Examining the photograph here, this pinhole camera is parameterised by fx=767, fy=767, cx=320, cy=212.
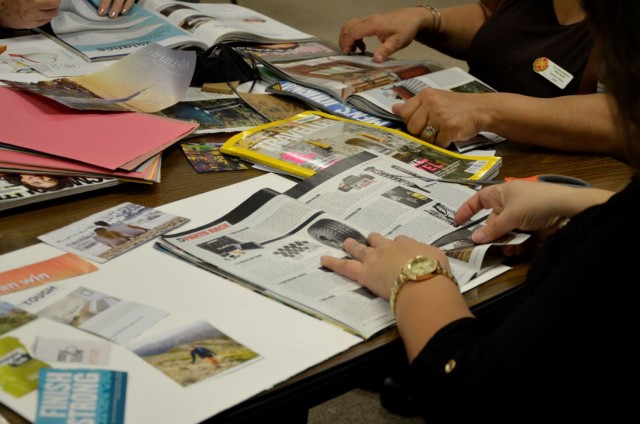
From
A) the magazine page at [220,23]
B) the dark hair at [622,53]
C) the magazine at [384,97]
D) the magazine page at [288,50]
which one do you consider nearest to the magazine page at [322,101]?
the magazine at [384,97]

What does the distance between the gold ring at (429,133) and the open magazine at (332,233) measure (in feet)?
0.51

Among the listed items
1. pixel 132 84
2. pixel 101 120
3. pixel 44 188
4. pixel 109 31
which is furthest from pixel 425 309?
pixel 109 31

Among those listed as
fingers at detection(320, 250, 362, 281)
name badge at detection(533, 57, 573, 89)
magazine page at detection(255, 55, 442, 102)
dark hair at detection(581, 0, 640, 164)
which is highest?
dark hair at detection(581, 0, 640, 164)

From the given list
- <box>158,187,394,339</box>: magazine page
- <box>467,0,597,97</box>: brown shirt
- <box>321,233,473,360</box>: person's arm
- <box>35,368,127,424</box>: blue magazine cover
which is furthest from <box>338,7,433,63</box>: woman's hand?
<box>35,368,127,424</box>: blue magazine cover

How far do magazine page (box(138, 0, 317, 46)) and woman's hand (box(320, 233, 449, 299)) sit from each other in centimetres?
84

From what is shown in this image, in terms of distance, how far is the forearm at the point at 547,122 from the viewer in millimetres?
1334

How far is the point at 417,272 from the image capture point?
0.86m

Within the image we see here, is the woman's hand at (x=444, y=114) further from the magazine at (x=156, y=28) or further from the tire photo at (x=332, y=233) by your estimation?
the magazine at (x=156, y=28)

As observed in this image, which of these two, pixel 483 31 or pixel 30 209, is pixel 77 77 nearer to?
pixel 30 209

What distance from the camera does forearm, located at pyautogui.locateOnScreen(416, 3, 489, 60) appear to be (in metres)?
1.83

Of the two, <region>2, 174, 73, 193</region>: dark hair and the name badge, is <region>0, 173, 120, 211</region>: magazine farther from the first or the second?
the name badge

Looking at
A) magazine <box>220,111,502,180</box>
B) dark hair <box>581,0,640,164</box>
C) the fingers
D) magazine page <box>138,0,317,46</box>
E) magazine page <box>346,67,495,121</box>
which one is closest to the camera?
dark hair <box>581,0,640,164</box>

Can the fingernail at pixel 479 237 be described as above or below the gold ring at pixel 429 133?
below

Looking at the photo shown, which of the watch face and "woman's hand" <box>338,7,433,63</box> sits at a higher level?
"woman's hand" <box>338,7,433,63</box>
